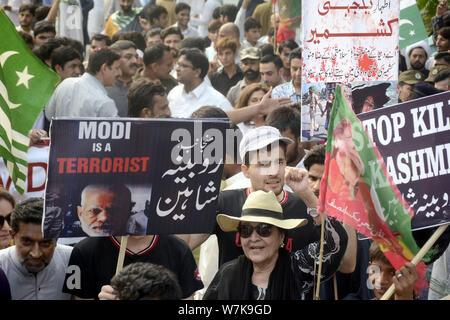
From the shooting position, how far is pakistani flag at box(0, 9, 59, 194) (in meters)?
5.94

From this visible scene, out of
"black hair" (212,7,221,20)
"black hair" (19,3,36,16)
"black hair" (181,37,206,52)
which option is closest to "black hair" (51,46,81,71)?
"black hair" (181,37,206,52)

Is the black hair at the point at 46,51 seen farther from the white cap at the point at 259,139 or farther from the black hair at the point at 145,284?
the black hair at the point at 145,284

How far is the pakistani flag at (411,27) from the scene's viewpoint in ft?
33.3

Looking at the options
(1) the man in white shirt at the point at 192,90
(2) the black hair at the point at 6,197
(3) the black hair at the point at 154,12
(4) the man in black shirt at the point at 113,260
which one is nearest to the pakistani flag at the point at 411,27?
(1) the man in white shirt at the point at 192,90

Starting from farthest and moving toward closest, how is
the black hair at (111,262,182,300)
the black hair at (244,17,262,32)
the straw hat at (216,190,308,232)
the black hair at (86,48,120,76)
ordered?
the black hair at (244,17,262,32) < the black hair at (86,48,120,76) < the straw hat at (216,190,308,232) < the black hair at (111,262,182,300)

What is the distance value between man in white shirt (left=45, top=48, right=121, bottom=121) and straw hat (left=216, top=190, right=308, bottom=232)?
9.74 ft

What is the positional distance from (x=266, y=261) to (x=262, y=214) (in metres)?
0.28

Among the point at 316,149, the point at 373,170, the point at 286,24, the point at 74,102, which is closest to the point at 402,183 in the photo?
the point at 373,170

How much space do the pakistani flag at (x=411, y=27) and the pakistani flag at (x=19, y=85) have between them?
5236 mm

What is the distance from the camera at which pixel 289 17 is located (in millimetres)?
10812

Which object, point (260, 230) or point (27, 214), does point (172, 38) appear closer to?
point (27, 214)

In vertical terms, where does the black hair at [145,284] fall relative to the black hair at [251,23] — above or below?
below

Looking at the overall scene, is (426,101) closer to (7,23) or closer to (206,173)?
(206,173)

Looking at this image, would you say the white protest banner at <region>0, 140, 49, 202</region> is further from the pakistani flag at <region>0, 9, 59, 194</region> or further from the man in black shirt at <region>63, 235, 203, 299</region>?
the man in black shirt at <region>63, 235, 203, 299</region>
